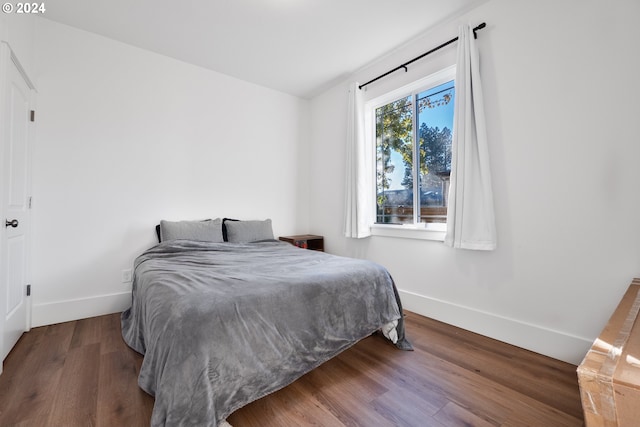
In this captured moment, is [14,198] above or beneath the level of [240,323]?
above

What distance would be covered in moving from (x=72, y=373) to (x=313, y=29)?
3157 millimetres

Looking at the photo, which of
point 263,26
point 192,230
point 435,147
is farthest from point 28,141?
point 435,147

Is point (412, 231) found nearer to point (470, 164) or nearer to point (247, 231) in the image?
point (470, 164)

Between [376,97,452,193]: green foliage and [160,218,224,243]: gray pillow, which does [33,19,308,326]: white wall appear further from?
[376,97,452,193]: green foliage

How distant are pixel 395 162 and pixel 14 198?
3291 mm

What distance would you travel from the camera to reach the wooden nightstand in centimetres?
362

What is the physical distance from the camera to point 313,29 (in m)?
2.58

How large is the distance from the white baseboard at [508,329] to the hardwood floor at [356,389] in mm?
76

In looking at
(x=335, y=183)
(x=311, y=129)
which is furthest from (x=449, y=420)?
(x=311, y=129)

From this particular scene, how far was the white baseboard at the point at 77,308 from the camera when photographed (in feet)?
7.84

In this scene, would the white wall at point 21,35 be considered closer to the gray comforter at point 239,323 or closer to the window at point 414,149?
the gray comforter at point 239,323

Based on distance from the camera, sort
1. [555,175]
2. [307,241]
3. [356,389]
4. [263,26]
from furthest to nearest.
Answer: [307,241] → [263,26] → [555,175] → [356,389]

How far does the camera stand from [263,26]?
2531mm

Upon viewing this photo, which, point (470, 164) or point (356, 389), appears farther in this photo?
point (470, 164)
